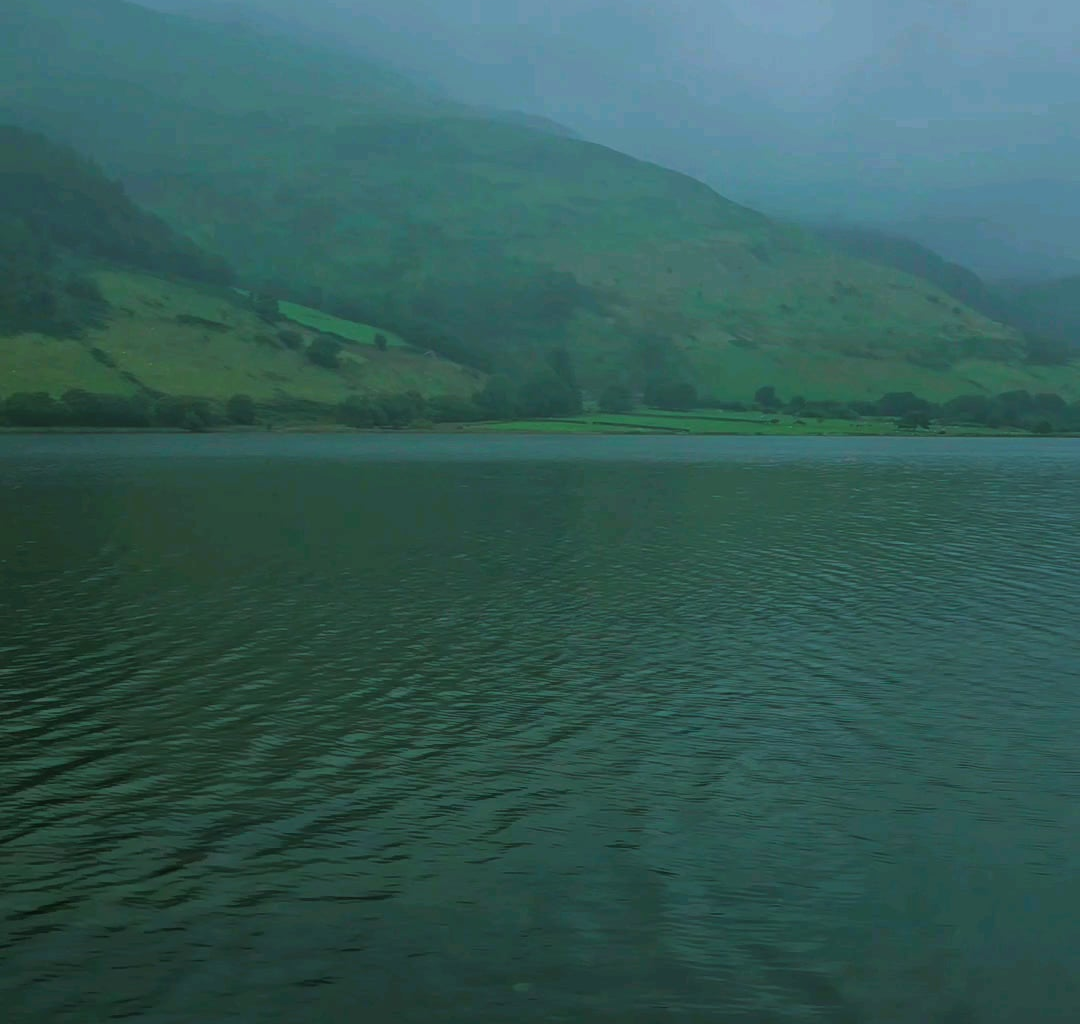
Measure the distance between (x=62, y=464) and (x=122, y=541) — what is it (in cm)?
6958

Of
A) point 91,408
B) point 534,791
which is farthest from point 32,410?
point 534,791

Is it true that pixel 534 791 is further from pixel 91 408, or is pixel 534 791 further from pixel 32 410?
pixel 32 410

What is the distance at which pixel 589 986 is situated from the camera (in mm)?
15781

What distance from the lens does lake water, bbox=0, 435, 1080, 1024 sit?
1603 cm

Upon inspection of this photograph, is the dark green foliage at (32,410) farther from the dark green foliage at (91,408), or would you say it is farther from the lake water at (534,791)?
the lake water at (534,791)

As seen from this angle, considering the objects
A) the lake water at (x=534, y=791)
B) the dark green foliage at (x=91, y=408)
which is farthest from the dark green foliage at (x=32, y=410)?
the lake water at (x=534, y=791)

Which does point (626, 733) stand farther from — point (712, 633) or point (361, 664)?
point (712, 633)

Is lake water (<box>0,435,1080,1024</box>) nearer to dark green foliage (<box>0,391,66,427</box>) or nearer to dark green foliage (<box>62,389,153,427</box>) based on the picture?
dark green foliage (<box>62,389,153,427</box>)

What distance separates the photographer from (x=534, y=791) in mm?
23359

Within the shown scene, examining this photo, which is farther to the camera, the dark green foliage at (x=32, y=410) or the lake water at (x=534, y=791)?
the dark green foliage at (x=32, y=410)

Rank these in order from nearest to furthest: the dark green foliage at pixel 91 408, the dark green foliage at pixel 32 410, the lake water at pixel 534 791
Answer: the lake water at pixel 534 791
the dark green foliage at pixel 32 410
the dark green foliage at pixel 91 408

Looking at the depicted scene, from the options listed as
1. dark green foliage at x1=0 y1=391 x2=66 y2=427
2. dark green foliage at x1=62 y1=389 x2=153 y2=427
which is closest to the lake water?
dark green foliage at x1=62 y1=389 x2=153 y2=427

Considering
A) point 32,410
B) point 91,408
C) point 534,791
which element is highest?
point 91,408

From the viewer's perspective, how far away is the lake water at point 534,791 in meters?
16.0
